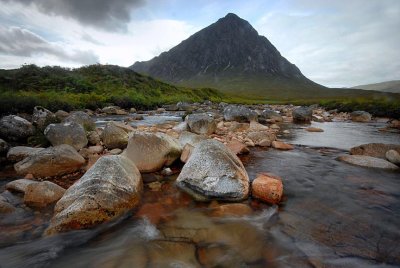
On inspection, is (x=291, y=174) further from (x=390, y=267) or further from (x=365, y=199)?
(x=390, y=267)

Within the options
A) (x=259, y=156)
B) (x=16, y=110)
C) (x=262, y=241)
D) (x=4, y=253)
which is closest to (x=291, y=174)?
(x=259, y=156)

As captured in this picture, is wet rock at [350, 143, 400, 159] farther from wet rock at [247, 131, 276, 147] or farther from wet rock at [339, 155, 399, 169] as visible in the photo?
wet rock at [247, 131, 276, 147]

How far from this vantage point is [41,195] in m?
4.89

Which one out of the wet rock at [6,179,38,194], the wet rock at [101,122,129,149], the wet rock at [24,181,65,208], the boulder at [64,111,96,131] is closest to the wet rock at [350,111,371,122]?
the wet rock at [101,122,129,149]

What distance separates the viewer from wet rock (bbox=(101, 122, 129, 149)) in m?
8.64

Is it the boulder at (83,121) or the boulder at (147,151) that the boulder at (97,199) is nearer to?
the boulder at (147,151)

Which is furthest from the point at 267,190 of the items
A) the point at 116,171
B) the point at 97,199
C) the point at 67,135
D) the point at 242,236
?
the point at 67,135

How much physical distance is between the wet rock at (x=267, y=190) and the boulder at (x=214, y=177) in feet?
0.65

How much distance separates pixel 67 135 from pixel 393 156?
10.1 meters

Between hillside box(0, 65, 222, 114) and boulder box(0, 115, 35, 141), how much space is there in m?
5.80

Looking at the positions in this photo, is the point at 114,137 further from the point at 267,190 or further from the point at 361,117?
the point at 361,117

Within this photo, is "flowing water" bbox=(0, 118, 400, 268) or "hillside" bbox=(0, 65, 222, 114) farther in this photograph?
"hillside" bbox=(0, 65, 222, 114)

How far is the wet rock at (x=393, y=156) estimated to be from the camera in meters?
7.46

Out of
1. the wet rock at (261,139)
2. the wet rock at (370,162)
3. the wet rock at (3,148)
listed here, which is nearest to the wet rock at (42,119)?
the wet rock at (3,148)
